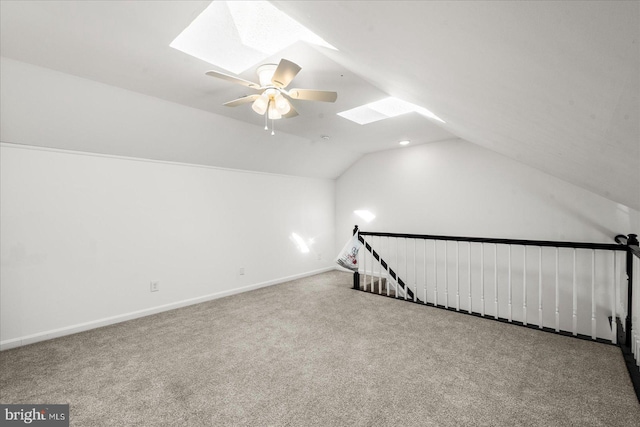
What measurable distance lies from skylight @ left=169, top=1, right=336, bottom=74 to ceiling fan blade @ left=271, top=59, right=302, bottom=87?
0.25m

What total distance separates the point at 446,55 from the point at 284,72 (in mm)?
1439

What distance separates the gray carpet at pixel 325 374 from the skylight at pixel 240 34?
257 centimetres

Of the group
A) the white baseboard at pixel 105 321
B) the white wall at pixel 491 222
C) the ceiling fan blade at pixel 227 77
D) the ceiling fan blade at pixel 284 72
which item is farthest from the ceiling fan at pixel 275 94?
the white baseboard at pixel 105 321

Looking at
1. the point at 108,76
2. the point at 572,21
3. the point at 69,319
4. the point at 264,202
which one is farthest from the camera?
the point at 264,202

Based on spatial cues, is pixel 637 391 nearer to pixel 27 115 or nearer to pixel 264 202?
pixel 264 202

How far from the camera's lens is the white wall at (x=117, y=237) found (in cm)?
289

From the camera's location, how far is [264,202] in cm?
517

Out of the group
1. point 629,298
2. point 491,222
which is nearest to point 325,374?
point 629,298

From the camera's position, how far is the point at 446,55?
3.36 ft

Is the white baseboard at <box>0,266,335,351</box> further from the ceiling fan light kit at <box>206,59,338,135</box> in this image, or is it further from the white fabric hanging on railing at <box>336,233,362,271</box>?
the ceiling fan light kit at <box>206,59,338,135</box>

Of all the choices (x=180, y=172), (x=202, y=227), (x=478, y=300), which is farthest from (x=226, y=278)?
(x=478, y=300)

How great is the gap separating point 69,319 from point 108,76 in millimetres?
2751

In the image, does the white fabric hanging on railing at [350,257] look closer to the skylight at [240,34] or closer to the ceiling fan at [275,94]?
the ceiling fan at [275,94]

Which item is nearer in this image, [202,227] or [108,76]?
[108,76]
